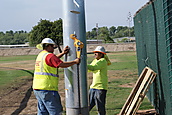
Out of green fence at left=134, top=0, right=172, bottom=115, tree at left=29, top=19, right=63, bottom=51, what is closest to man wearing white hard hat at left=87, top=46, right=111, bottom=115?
green fence at left=134, top=0, right=172, bottom=115

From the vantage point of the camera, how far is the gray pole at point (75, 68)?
5309mm

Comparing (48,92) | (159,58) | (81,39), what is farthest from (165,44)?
(48,92)

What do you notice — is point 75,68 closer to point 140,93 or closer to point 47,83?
point 47,83

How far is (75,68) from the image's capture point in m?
5.48

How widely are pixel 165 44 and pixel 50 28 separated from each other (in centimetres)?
5365

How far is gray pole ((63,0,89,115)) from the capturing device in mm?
5309

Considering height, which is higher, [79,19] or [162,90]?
[79,19]

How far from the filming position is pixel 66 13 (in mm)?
5355

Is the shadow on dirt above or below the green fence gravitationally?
below

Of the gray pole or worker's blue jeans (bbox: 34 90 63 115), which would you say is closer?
the gray pole

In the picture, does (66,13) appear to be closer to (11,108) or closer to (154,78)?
(154,78)

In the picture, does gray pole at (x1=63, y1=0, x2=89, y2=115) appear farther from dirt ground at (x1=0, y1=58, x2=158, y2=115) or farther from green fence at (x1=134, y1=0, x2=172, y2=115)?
dirt ground at (x1=0, y1=58, x2=158, y2=115)

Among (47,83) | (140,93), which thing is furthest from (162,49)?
(47,83)

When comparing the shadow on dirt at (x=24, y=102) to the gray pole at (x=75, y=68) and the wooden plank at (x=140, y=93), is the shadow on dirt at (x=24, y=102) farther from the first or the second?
the gray pole at (x=75, y=68)
